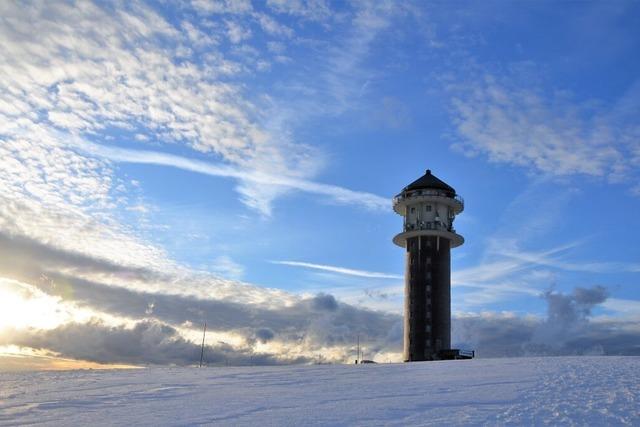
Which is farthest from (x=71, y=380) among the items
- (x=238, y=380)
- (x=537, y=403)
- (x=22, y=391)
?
(x=537, y=403)

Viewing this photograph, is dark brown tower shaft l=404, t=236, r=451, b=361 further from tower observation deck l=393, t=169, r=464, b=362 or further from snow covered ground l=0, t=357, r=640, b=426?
snow covered ground l=0, t=357, r=640, b=426

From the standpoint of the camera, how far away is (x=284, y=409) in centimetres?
1684

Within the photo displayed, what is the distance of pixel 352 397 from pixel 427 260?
139 feet

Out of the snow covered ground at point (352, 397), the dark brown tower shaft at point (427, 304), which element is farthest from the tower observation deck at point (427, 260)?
the snow covered ground at point (352, 397)

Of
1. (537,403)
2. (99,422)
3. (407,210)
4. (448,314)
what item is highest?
(407,210)

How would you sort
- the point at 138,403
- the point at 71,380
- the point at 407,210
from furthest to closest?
the point at 407,210
the point at 71,380
the point at 138,403

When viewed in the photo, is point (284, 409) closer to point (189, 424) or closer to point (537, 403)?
point (189, 424)

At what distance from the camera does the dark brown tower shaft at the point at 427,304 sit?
5794 centimetres

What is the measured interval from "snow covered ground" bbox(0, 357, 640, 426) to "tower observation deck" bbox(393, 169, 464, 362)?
30.6 metres

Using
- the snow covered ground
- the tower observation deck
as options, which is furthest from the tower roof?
the snow covered ground

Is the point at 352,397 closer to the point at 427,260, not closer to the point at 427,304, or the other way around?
the point at 427,304

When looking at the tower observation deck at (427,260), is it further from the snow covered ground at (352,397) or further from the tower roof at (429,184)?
the snow covered ground at (352,397)

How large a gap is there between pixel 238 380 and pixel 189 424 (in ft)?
34.3

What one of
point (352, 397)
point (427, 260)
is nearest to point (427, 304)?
point (427, 260)
